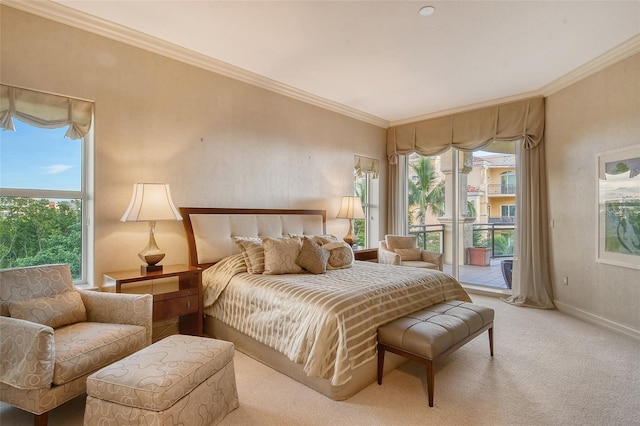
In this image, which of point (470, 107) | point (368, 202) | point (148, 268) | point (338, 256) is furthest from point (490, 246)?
point (148, 268)

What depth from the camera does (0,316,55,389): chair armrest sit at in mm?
1693

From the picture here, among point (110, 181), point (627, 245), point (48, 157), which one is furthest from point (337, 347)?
point (627, 245)

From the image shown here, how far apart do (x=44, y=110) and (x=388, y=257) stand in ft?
13.6

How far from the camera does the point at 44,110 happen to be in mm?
2686

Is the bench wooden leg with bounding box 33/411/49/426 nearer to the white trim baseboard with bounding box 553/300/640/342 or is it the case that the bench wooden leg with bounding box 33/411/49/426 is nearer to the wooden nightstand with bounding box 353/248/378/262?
the wooden nightstand with bounding box 353/248/378/262

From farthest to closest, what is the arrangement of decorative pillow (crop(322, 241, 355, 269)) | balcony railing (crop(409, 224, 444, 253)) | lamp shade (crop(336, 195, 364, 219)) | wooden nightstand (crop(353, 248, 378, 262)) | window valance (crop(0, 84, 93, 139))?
balcony railing (crop(409, 224, 444, 253))
lamp shade (crop(336, 195, 364, 219))
wooden nightstand (crop(353, 248, 378, 262))
decorative pillow (crop(322, 241, 355, 269))
window valance (crop(0, 84, 93, 139))

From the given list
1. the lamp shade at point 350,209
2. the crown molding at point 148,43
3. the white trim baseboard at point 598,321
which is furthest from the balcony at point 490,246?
the crown molding at point 148,43

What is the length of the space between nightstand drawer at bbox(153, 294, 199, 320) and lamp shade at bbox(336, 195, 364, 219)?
8.17ft

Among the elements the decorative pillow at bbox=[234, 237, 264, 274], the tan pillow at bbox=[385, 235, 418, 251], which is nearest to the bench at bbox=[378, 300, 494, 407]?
the decorative pillow at bbox=[234, 237, 264, 274]

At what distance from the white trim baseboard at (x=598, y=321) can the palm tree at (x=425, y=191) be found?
85.6 inches

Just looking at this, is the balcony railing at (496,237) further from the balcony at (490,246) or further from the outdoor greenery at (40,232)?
the outdoor greenery at (40,232)

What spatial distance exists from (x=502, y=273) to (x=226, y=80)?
15.7 feet

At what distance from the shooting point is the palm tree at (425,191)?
5.78 metres

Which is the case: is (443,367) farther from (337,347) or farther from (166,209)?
(166,209)
